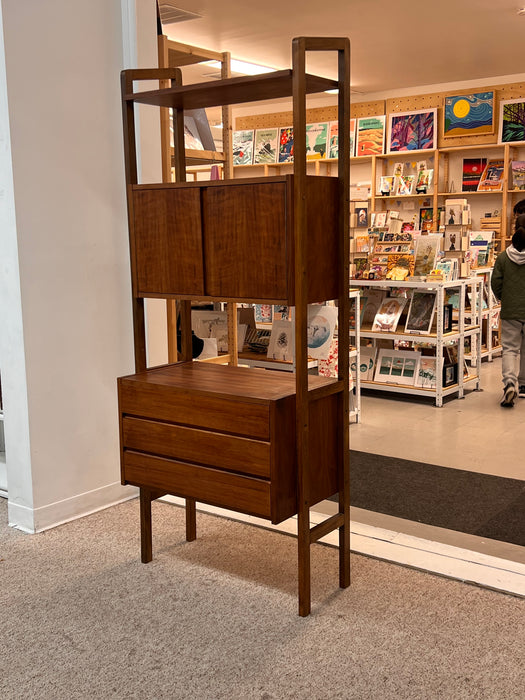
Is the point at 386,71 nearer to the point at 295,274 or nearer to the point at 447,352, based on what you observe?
the point at 447,352

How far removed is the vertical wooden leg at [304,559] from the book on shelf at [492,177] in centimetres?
805

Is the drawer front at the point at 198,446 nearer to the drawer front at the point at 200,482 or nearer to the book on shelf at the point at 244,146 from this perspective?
the drawer front at the point at 200,482

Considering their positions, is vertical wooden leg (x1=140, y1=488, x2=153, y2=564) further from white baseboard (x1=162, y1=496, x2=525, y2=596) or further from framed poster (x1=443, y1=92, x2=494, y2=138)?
framed poster (x1=443, y1=92, x2=494, y2=138)

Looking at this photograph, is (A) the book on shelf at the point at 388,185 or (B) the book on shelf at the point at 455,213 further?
(A) the book on shelf at the point at 388,185

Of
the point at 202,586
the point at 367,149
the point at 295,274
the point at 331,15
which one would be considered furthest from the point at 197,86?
the point at 367,149

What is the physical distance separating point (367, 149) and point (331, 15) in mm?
3653

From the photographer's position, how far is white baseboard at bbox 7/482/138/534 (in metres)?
3.17

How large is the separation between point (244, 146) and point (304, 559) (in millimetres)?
10196

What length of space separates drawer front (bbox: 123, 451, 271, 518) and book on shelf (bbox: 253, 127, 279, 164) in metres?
9.39

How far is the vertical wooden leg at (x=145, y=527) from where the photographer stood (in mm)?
2840

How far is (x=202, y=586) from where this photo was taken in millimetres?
2676

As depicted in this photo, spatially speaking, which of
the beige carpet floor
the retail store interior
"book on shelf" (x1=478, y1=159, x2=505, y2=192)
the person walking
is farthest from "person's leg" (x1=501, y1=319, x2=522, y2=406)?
"book on shelf" (x1=478, y1=159, x2=505, y2=192)

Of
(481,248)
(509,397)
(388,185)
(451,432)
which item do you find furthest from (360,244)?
(451,432)

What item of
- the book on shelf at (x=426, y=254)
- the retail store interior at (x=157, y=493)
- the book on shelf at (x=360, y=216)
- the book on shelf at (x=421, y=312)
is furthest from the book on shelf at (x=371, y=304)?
the book on shelf at (x=360, y=216)
